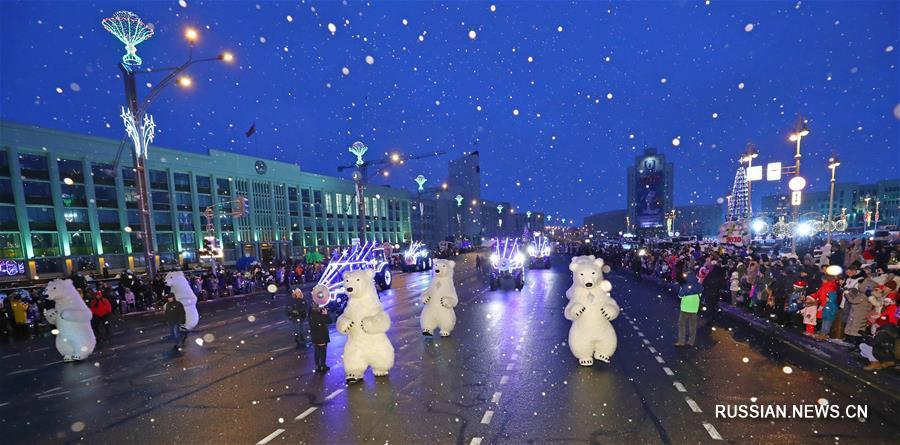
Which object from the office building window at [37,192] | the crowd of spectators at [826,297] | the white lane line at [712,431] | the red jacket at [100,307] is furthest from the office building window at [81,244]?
the white lane line at [712,431]

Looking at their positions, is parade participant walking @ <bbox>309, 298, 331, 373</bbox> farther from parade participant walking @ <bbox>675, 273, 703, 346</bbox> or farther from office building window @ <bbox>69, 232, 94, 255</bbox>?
office building window @ <bbox>69, 232, 94, 255</bbox>

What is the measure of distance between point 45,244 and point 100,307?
3342 cm

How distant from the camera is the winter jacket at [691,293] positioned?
8.20 m

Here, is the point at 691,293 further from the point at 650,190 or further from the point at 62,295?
the point at 650,190

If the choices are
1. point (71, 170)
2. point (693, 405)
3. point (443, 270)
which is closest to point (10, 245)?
point (71, 170)

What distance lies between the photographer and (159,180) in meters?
41.3

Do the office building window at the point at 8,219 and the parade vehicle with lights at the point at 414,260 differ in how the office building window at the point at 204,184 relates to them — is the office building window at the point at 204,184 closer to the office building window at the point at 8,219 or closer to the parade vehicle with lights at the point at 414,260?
the office building window at the point at 8,219

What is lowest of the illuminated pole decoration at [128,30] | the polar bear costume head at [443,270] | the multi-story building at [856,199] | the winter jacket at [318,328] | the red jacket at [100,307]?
the multi-story building at [856,199]

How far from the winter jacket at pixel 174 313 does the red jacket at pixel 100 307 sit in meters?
3.41

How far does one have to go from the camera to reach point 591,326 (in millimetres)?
7469

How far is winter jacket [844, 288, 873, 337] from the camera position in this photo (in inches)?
280

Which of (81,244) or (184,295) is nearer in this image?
(184,295)

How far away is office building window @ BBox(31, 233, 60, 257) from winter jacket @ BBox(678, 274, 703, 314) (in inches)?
1850

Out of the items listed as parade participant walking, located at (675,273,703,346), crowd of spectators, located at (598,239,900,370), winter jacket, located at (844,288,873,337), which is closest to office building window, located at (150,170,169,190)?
crowd of spectators, located at (598,239,900,370)
